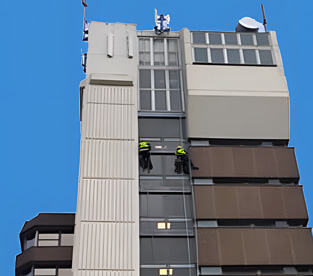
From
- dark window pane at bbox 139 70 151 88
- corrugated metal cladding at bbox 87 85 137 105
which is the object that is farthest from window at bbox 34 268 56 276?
dark window pane at bbox 139 70 151 88

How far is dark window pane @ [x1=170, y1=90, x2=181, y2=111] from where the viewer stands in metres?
40.7

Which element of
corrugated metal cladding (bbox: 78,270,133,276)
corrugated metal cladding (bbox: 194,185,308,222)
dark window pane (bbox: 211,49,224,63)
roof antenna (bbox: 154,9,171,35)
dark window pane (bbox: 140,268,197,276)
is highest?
roof antenna (bbox: 154,9,171,35)

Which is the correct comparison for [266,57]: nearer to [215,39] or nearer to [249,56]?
[249,56]

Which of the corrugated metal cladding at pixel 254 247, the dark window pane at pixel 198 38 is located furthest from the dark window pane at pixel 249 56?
the corrugated metal cladding at pixel 254 247

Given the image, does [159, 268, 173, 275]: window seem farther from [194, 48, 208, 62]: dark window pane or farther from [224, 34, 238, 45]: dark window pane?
[224, 34, 238, 45]: dark window pane

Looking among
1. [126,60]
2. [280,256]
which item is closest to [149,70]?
[126,60]

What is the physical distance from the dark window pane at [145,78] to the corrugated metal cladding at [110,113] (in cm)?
209

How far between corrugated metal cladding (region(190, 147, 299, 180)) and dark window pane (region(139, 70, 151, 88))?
23.9 feet

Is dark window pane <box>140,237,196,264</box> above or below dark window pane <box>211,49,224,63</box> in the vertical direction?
below

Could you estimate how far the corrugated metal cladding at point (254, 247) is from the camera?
33.0 m

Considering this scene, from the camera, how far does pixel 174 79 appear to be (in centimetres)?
4244

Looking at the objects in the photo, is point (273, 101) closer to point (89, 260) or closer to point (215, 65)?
point (215, 65)

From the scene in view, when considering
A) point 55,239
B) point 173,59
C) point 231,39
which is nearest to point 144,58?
point 173,59

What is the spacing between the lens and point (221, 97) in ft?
128
